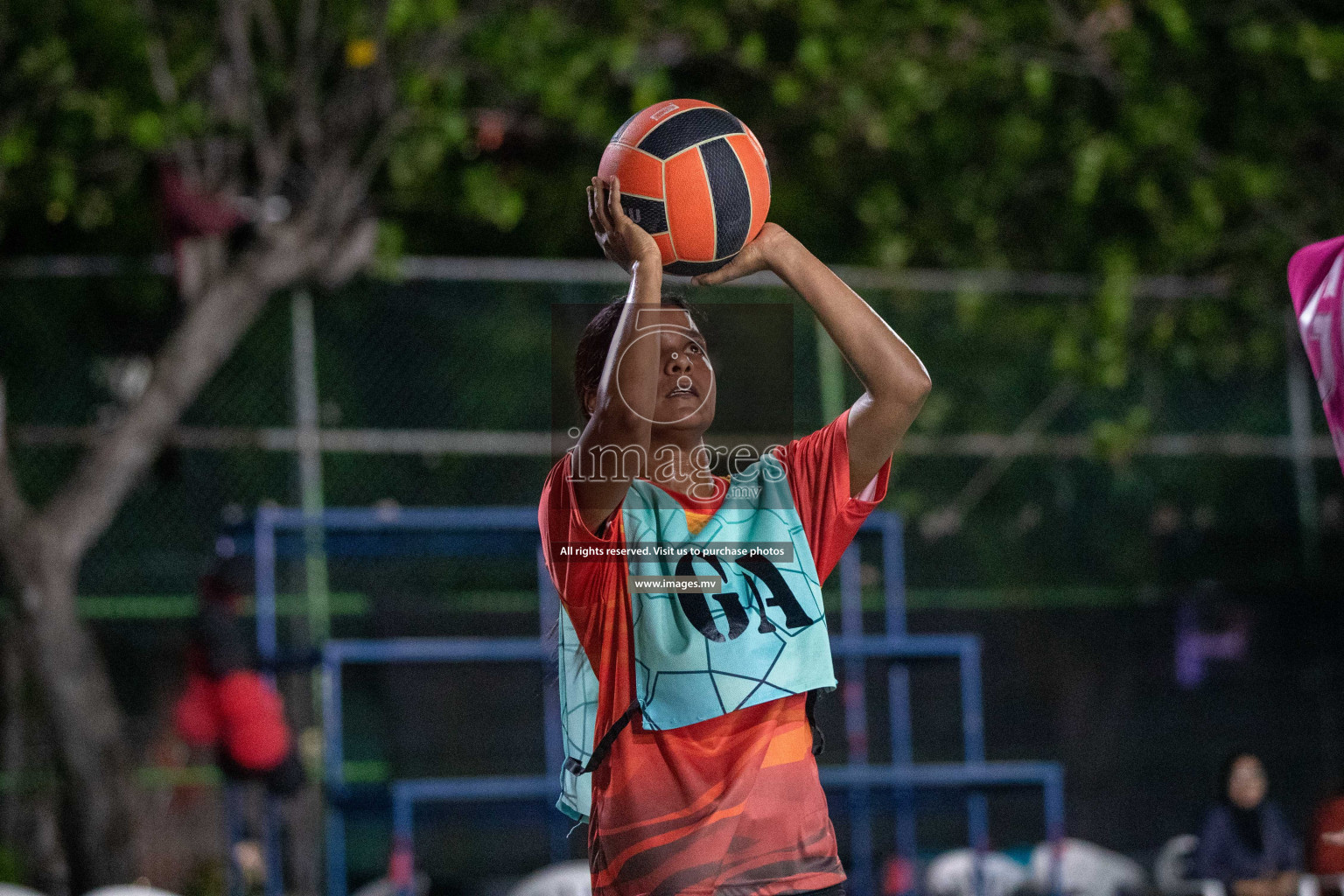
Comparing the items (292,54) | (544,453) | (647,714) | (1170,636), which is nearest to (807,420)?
(544,453)

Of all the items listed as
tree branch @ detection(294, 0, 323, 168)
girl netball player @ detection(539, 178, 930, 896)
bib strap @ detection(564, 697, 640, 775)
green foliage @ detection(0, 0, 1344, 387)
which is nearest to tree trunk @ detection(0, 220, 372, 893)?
green foliage @ detection(0, 0, 1344, 387)

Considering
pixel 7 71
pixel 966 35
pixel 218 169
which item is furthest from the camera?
pixel 966 35

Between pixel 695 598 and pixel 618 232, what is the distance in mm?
562

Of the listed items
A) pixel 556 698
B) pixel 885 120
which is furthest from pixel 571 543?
pixel 885 120

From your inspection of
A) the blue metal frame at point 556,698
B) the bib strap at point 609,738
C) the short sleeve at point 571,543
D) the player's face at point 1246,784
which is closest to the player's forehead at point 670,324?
the short sleeve at point 571,543

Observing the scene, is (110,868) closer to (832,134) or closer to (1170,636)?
(832,134)

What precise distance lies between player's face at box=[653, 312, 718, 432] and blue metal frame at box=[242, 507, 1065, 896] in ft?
8.62

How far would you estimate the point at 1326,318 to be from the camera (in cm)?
236

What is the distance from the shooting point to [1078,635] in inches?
255

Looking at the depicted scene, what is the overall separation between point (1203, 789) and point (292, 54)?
18.3 feet

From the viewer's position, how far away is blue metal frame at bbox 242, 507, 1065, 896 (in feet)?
16.3

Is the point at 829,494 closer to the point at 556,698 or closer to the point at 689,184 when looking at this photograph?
the point at 689,184

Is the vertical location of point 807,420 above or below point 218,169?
below

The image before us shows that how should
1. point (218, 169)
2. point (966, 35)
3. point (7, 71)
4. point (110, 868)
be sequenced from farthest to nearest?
point (966, 35) → point (218, 169) → point (7, 71) → point (110, 868)
